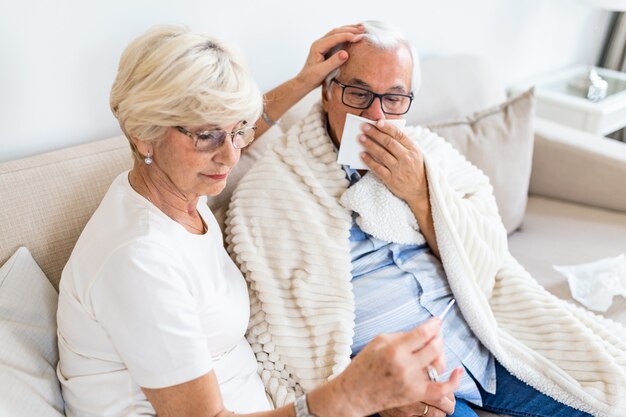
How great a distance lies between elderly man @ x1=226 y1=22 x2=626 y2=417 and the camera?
146cm

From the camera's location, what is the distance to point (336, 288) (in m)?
1.48

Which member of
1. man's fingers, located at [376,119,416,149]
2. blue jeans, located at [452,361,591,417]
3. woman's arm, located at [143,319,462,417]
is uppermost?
man's fingers, located at [376,119,416,149]

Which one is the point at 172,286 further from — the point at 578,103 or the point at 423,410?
the point at 578,103

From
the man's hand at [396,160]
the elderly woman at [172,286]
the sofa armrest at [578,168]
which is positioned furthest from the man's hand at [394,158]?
the sofa armrest at [578,168]

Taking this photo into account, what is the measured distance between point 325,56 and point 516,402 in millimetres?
911

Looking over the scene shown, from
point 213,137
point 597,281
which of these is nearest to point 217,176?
point 213,137

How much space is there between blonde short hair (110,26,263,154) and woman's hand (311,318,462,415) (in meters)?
0.46

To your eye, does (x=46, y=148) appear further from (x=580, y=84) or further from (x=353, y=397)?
(x=580, y=84)

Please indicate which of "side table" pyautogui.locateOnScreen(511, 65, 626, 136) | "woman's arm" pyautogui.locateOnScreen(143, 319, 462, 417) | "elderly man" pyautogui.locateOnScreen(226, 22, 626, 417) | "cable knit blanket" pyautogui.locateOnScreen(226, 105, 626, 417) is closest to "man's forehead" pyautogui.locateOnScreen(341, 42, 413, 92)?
"elderly man" pyautogui.locateOnScreen(226, 22, 626, 417)

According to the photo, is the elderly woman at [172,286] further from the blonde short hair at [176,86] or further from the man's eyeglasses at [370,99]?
the man's eyeglasses at [370,99]

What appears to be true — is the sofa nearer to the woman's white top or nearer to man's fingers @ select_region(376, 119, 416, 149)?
the woman's white top

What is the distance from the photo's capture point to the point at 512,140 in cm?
214

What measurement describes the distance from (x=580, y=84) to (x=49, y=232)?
7.87 feet

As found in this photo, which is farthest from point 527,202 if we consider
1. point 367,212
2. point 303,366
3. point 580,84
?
point 303,366
